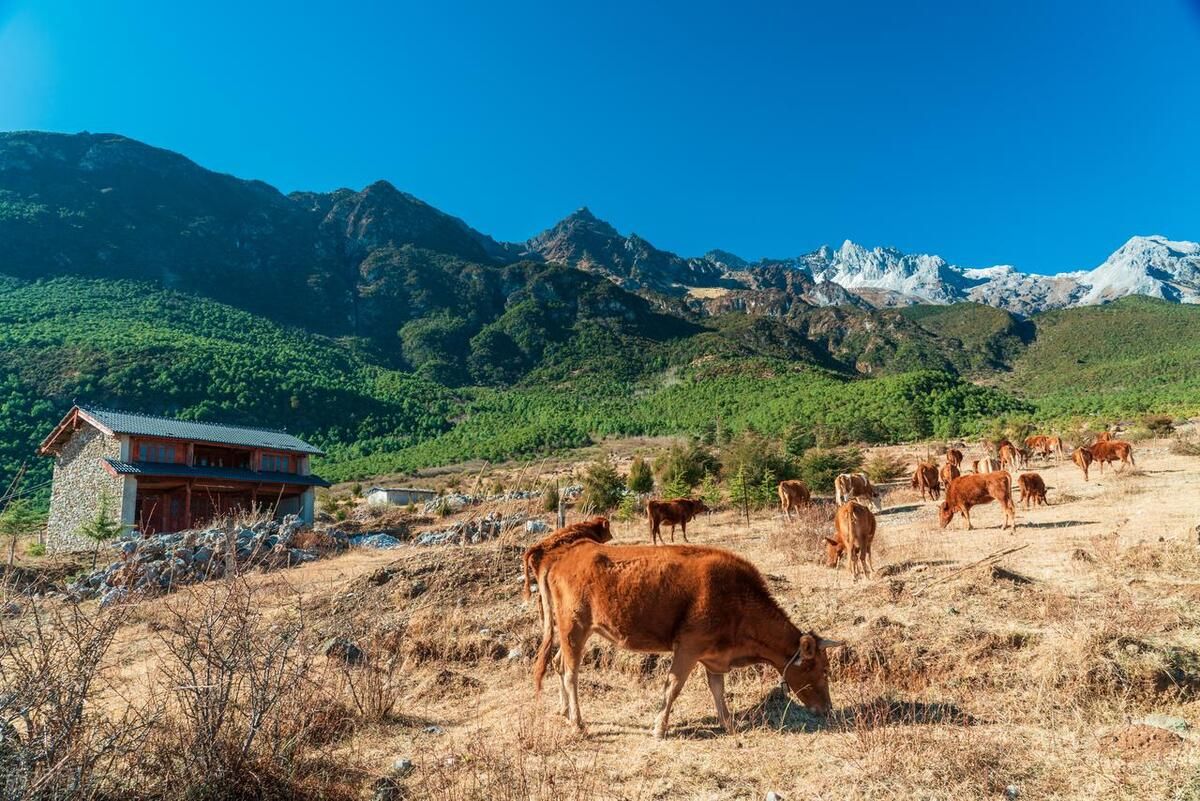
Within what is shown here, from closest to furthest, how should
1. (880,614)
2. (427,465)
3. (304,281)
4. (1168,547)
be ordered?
(880,614) → (1168,547) → (427,465) → (304,281)

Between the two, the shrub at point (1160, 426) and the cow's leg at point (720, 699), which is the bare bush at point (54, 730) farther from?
the shrub at point (1160, 426)

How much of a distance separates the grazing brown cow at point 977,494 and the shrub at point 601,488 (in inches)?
487

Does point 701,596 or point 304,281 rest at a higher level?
point 304,281

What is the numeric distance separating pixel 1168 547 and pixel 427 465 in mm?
64708

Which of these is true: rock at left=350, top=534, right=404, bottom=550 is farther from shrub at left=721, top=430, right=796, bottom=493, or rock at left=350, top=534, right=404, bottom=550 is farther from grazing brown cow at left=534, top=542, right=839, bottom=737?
grazing brown cow at left=534, top=542, right=839, bottom=737

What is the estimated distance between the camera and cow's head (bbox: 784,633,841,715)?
17.7ft

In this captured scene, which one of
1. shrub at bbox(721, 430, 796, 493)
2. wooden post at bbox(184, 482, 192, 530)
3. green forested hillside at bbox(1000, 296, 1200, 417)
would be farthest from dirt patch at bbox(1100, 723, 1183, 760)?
green forested hillside at bbox(1000, 296, 1200, 417)

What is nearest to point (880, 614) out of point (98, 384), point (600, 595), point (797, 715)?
point (797, 715)

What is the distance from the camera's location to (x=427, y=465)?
67.9 meters

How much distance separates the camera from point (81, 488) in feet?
108

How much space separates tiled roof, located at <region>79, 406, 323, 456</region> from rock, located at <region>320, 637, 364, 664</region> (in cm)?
3056

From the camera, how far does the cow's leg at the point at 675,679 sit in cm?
532

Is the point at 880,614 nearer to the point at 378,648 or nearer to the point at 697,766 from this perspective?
the point at 697,766

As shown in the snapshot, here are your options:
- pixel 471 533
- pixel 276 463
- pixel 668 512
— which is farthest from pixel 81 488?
pixel 668 512
